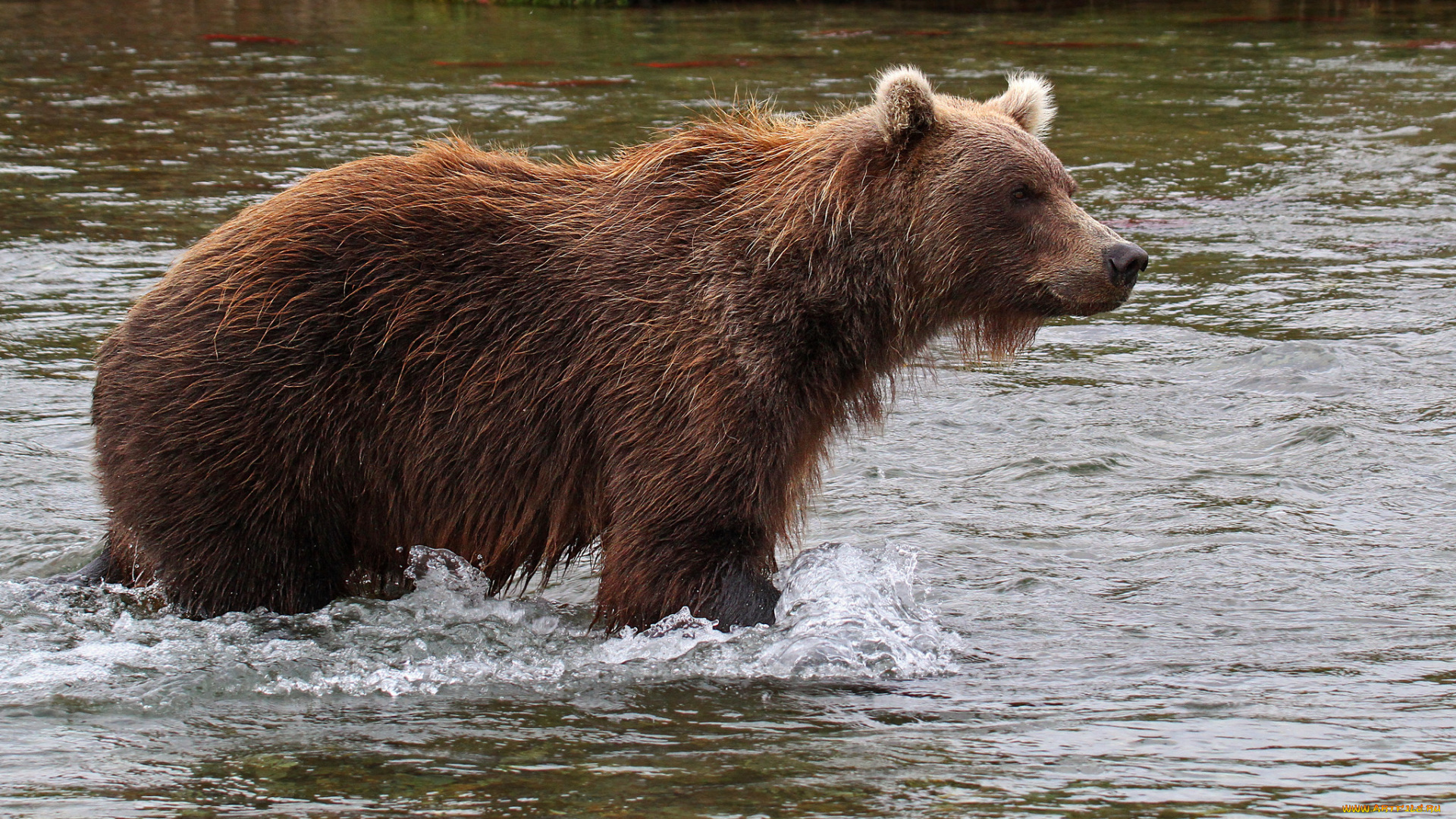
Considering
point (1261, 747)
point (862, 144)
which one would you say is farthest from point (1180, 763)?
point (862, 144)

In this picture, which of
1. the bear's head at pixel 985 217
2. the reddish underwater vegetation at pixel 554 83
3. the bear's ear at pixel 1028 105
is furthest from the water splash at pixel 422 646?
the reddish underwater vegetation at pixel 554 83

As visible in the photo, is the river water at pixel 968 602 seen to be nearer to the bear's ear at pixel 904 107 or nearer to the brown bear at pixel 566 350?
the brown bear at pixel 566 350

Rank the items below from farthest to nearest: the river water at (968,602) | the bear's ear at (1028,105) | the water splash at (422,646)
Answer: the bear's ear at (1028,105), the water splash at (422,646), the river water at (968,602)

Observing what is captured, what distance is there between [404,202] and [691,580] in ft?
5.46

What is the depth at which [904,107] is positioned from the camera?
5.53 m

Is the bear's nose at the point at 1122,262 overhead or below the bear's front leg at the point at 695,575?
overhead

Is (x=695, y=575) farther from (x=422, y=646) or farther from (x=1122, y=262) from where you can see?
(x=1122, y=262)

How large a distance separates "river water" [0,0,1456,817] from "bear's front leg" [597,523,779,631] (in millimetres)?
110

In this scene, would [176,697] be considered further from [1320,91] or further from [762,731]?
[1320,91]

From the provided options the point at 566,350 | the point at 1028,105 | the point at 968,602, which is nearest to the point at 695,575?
the point at 566,350

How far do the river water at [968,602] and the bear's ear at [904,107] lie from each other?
39.3 inches

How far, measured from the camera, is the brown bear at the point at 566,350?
5.39 m

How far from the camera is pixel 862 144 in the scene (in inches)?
223

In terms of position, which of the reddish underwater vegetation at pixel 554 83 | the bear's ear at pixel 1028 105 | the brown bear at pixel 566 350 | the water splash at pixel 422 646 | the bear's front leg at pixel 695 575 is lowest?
the water splash at pixel 422 646
